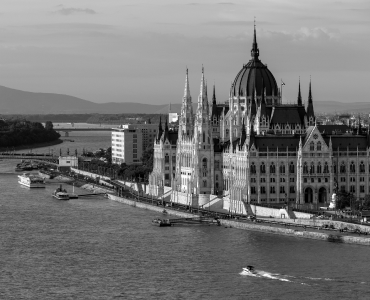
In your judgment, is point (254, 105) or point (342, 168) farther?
point (254, 105)

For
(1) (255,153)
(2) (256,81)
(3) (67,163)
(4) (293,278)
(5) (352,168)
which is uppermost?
(2) (256,81)

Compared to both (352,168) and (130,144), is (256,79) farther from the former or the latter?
(130,144)

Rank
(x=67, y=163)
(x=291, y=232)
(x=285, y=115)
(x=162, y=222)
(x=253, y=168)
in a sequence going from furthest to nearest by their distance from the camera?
(x=67, y=163) → (x=285, y=115) → (x=253, y=168) → (x=162, y=222) → (x=291, y=232)

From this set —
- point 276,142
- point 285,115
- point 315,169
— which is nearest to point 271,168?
point 276,142

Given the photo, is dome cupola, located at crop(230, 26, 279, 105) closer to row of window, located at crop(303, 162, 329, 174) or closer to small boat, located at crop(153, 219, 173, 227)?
row of window, located at crop(303, 162, 329, 174)

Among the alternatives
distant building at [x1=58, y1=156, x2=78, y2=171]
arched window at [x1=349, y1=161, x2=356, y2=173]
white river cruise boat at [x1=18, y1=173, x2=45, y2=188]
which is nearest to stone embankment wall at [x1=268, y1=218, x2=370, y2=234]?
arched window at [x1=349, y1=161, x2=356, y2=173]

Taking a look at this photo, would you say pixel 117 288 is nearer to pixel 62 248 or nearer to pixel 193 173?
pixel 62 248
